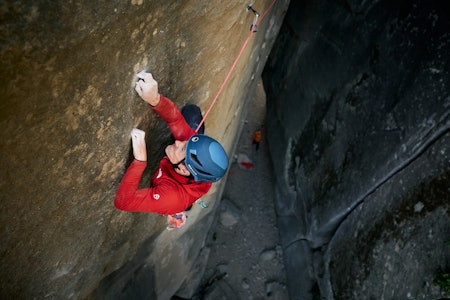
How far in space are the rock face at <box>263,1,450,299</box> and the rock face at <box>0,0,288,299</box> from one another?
2.34 m

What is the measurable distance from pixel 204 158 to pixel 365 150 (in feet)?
11.4

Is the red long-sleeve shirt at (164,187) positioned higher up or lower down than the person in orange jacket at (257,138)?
higher up

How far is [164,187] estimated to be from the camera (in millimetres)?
3025

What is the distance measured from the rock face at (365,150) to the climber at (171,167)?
2769 mm

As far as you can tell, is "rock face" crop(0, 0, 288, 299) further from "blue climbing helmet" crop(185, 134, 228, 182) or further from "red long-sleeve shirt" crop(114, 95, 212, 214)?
"blue climbing helmet" crop(185, 134, 228, 182)

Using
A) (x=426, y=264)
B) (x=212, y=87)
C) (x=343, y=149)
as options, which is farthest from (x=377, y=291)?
(x=212, y=87)

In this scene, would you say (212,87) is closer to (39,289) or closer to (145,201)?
(145,201)

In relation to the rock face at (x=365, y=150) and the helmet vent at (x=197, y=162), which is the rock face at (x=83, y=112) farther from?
the rock face at (x=365, y=150)

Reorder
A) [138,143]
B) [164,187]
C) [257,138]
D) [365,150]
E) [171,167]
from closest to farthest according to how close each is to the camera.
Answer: [138,143]
[164,187]
[171,167]
[365,150]
[257,138]

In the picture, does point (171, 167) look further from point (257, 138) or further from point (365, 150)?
point (257, 138)

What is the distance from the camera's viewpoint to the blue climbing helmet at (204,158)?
2.78 meters

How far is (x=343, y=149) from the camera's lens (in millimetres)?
5980

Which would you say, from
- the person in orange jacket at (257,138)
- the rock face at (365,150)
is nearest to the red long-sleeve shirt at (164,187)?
the rock face at (365,150)

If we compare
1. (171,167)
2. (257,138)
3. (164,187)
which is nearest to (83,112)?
(164,187)
